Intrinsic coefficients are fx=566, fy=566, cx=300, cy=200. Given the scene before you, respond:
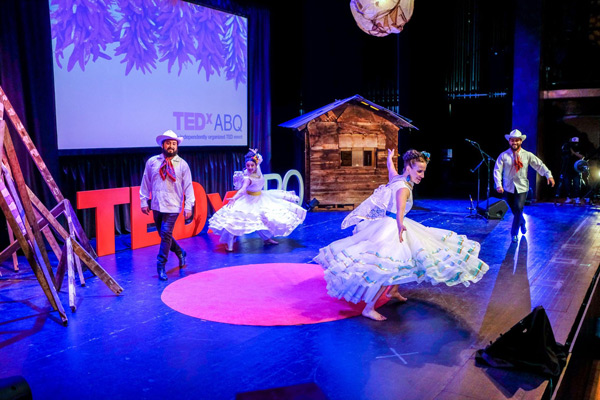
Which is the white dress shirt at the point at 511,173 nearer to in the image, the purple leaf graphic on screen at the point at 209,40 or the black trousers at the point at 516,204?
the black trousers at the point at 516,204

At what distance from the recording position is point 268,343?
4582 mm

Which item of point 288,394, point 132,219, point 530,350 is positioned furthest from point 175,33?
point 530,350

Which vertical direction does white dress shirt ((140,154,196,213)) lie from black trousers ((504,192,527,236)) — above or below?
above

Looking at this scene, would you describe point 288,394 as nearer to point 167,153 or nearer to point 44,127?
point 167,153

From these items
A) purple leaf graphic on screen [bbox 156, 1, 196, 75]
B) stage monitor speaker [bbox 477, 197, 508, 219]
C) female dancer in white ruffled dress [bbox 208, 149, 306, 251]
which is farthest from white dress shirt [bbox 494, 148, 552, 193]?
purple leaf graphic on screen [bbox 156, 1, 196, 75]

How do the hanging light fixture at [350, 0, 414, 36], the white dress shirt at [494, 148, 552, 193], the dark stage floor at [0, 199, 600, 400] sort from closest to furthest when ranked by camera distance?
1. the dark stage floor at [0, 199, 600, 400]
2. the hanging light fixture at [350, 0, 414, 36]
3. the white dress shirt at [494, 148, 552, 193]

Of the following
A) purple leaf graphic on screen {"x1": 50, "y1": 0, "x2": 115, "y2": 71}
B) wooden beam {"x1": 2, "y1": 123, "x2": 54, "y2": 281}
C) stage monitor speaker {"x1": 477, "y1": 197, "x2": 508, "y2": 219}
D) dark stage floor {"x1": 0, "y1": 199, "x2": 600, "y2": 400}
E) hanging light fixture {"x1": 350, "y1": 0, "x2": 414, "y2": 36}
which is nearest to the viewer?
dark stage floor {"x1": 0, "y1": 199, "x2": 600, "y2": 400}

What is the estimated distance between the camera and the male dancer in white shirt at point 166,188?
6.58 meters

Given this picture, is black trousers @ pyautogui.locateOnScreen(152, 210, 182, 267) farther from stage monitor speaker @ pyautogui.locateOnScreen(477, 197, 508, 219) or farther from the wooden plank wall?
stage monitor speaker @ pyautogui.locateOnScreen(477, 197, 508, 219)

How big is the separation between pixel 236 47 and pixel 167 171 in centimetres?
598

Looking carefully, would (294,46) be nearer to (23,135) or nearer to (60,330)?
(23,135)

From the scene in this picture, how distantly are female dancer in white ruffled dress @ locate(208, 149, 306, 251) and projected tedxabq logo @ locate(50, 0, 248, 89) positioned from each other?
3073 mm

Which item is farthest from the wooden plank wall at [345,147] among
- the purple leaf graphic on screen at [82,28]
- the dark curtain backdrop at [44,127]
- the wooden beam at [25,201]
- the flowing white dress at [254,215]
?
the wooden beam at [25,201]

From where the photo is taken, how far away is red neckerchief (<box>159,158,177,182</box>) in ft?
21.6
